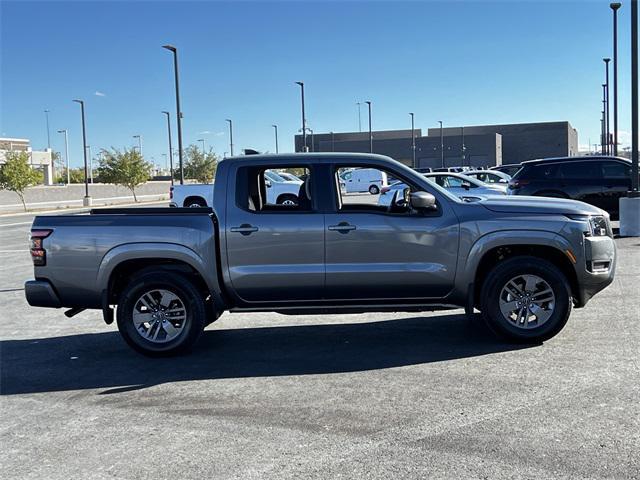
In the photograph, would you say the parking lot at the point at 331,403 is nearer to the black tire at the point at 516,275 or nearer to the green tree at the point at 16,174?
the black tire at the point at 516,275

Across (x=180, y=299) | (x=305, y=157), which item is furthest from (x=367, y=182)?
(x=180, y=299)

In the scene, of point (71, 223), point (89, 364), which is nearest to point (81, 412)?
point (89, 364)

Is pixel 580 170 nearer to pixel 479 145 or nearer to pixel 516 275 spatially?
pixel 516 275

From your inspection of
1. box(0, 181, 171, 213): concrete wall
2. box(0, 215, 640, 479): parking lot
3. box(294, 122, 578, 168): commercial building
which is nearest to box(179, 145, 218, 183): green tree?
box(0, 181, 171, 213): concrete wall

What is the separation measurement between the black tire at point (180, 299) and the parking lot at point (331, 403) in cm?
17

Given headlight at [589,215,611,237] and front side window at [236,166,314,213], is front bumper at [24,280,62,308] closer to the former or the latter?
front side window at [236,166,314,213]

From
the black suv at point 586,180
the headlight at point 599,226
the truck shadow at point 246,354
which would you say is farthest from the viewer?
the black suv at point 586,180

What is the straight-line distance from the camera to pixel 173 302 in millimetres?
6898

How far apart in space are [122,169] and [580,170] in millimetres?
45107

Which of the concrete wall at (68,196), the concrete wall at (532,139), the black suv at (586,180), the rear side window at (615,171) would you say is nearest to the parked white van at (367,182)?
the concrete wall at (68,196)

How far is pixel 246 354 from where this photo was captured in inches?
274

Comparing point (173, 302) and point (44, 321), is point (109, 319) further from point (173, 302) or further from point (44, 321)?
point (44, 321)

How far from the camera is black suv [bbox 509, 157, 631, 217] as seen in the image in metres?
16.4

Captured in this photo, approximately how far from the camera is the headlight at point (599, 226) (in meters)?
6.91
